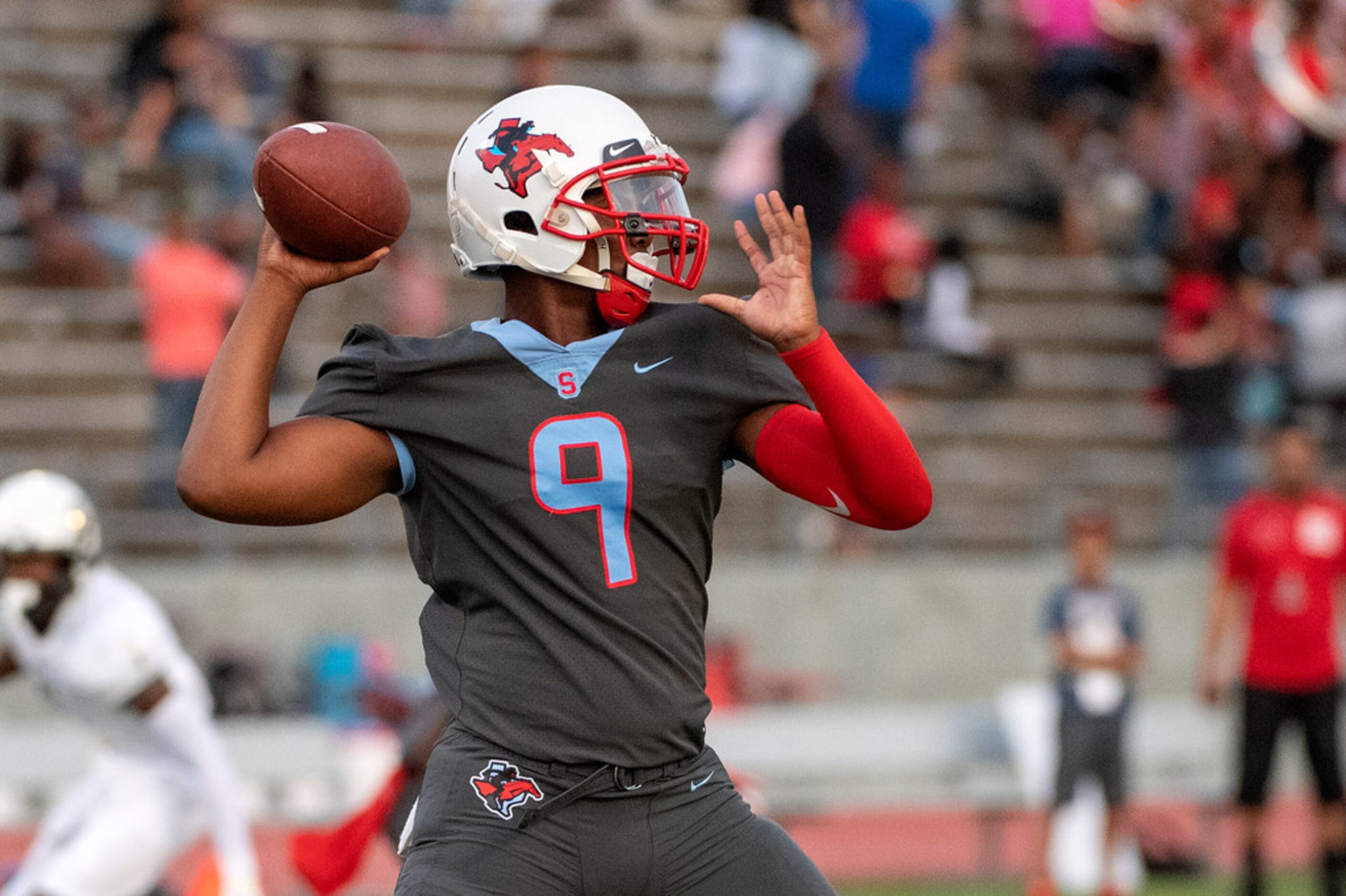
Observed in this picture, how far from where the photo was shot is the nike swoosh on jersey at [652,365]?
11.9 feet

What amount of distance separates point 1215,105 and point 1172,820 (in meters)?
7.31

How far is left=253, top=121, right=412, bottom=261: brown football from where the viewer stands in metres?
3.59

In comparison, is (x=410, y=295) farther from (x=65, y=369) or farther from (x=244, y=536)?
(x=65, y=369)

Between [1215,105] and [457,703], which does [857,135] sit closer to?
[1215,105]

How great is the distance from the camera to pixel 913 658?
13.4 meters

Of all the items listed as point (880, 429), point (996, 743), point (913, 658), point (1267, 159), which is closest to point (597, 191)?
point (880, 429)

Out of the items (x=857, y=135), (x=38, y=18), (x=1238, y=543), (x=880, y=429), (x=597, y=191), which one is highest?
(x=38, y=18)

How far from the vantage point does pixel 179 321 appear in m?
11.7

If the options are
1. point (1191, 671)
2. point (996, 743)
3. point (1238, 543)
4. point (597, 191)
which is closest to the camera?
point (597, 191)

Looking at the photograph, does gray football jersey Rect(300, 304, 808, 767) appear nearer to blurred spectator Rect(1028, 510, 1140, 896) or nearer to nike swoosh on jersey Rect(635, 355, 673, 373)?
nike swoosh on jersey Rect(635, 355, 673, 373)

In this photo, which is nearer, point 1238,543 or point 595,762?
point 595,762

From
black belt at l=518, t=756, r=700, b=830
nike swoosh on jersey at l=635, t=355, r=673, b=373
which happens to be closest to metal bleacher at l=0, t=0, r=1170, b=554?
nike swoosh on jersey at l=635, t=355, r=673, b=373

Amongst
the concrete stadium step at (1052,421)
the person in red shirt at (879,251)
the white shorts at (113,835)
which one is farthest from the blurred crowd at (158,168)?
the white shorts at (113,835)

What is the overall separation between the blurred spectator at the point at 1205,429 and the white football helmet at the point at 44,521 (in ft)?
28.3
